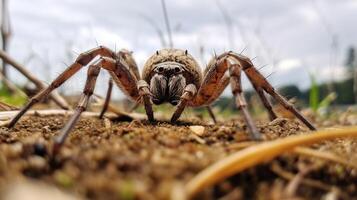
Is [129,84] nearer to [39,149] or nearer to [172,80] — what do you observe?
[172,80]

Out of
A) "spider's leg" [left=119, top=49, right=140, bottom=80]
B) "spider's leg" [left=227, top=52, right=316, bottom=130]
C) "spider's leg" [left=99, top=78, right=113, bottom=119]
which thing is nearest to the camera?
"spider's leg" [left=227, top=52, right=316, bottom=130]

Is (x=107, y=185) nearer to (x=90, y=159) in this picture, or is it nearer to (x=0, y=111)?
(x=90, y=159)

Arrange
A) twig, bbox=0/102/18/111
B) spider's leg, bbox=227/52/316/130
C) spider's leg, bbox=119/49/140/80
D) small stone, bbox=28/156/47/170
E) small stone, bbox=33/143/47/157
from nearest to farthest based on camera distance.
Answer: small stone, bbox=28/156/47/170 → small stone, bbox=33/143/47/157 → spider's leg, bbox=227/52/316/130 → twig, bbox=0/102/18/111 → spider's leg, bbox=119/49/140/80

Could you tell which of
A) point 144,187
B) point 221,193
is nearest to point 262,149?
point 221,193

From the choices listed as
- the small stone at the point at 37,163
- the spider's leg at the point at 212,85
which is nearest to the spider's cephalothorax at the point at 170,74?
the spider's leg at the point at 212,85

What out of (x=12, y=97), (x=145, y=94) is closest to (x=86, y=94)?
(x=145, y=94)

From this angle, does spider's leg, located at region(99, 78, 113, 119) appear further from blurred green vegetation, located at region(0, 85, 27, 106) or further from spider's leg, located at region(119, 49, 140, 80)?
blurred green vegetation, located at region(0, 85, 27, 106)

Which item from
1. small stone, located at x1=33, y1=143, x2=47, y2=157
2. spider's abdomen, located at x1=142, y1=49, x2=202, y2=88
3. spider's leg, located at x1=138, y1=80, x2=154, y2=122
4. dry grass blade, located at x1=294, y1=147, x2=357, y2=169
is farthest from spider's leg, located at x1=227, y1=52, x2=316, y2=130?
small stone, located at x1=33, y1=143, x2=47, y2=157

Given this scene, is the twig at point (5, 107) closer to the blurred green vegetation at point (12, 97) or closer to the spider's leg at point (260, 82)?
the blurred green vegetation at point (12, 97)

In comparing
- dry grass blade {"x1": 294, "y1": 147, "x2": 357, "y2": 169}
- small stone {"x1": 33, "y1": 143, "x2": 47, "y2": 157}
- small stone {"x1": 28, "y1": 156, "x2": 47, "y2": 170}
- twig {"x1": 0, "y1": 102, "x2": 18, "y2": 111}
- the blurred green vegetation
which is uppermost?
the blurred green vegetation
